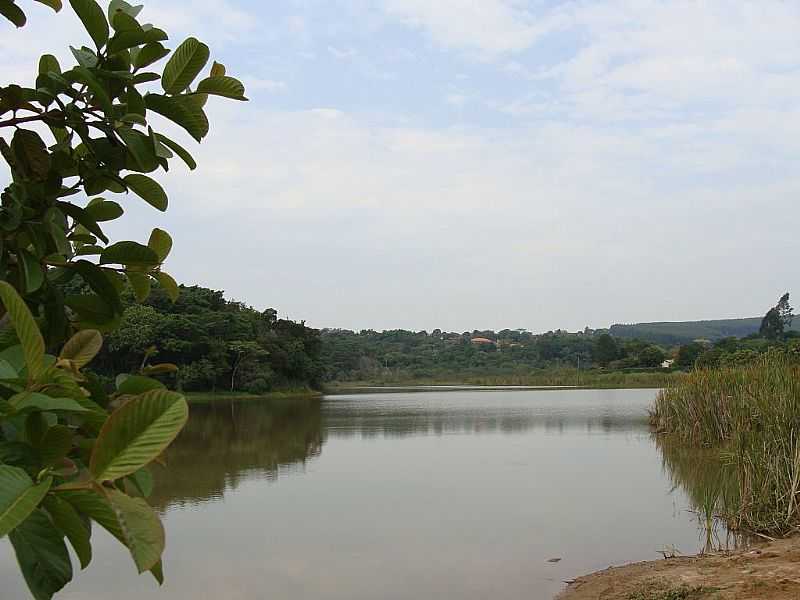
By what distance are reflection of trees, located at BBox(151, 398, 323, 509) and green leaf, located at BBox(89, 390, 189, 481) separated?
19.0ft

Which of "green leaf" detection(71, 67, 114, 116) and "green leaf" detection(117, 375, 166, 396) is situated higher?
"green leaf" detection(71, 67, 114, 116)

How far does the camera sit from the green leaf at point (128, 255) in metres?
1.13

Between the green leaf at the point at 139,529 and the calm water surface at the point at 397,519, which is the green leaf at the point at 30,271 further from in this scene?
the calm water surface at the point at 397,519

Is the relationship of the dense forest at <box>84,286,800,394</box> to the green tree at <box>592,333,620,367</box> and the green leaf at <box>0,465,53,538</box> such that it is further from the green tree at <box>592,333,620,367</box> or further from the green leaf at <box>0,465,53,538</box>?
the green leaf at <box>0,465,53,538</box>

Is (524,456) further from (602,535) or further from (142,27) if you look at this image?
(142,27)

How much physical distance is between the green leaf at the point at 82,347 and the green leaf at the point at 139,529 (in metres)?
0.32

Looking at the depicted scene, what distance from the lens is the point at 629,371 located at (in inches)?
2002

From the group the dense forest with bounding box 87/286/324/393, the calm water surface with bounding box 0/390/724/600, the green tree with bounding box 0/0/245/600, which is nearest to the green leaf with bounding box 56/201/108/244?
the green tree with bounding box 0/0/245/600

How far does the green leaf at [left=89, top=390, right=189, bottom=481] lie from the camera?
56 cm

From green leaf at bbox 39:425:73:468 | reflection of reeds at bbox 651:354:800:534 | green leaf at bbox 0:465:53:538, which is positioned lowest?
reflection of reeds at bbox 651:354:800:534

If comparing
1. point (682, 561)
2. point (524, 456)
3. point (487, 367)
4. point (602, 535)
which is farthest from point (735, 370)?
point (487, 367)

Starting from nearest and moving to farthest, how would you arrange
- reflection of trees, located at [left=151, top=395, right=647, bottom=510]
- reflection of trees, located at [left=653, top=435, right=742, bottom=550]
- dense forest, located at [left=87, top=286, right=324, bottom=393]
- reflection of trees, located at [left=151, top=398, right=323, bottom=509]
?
reflection of trees, located at [left=653, top=435, right=742, bottom=550], reflection of trees, located at [left=151, top=398, right=323, bottom=509], reflection of trees, located at [left=151, top=395, right=647, bottom=510], dense forest, located at [left=87, top=286, right=324, bottom=393]

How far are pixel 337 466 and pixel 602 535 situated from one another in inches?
222

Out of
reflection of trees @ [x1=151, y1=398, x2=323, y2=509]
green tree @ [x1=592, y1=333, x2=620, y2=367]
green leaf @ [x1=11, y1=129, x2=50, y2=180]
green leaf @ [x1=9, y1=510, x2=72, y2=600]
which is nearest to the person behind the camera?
green leaf @ [x1=9, y1=510, x2=72, y2=600]
